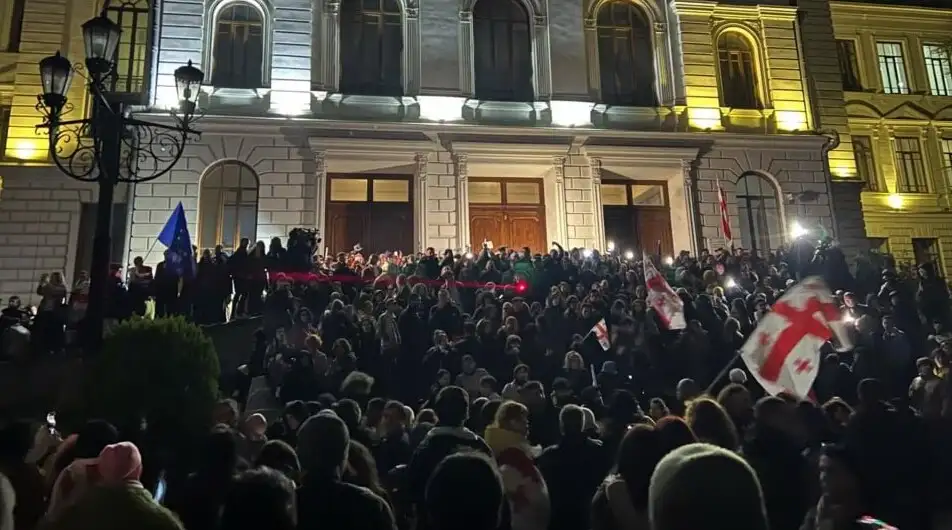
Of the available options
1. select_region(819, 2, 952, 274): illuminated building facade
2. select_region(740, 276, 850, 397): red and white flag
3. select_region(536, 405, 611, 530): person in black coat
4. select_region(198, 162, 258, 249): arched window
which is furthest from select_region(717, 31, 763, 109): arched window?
select_region(536, 405, 611, 530): person in black coat

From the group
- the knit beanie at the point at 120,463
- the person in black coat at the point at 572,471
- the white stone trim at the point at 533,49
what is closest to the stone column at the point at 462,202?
the white stone trim at the point at 533,49

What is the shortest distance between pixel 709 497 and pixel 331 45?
2084 centimetres

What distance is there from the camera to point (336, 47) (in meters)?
20.8

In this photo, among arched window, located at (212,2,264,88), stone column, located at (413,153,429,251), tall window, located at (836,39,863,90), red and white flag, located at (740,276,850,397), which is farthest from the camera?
tall window, located at (836,39,863,90)

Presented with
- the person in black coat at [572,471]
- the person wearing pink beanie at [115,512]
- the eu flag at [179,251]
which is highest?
the eu flag at [179,251]

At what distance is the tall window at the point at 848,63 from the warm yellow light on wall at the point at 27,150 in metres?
32.0

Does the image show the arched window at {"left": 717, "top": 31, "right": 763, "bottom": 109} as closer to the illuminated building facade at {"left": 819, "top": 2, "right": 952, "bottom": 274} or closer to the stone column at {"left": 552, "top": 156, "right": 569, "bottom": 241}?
the stone column at {"left": 552, "top": 156, "right": 569, "bottom": 241}

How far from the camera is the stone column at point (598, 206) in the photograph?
2066cm

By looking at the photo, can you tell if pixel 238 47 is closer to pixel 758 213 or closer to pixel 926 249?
pixel 758 213

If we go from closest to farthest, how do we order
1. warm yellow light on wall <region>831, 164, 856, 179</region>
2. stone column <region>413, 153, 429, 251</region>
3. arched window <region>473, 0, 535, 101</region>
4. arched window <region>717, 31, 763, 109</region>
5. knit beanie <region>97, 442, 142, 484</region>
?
knit beanie <region>97, 442, 142, 484</region> < stone column <region>413, 153, 429, 251</region> < arched window <region>473, 0, 535, 101</region> < arched window <region>717, 31, 763, 109</region> < warm yellow light on wall <region>831, 164, 856, 179</region>

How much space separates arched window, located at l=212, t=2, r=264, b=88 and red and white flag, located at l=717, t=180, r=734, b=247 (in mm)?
14439

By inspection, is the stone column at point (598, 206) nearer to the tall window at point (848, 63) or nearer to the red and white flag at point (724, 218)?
the red and white flag at point (724, 218)

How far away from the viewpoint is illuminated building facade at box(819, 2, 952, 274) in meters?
30.1

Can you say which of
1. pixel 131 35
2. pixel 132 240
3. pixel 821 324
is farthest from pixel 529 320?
pixel 131 35
